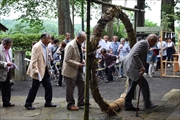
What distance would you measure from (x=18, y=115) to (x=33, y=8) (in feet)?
67.8

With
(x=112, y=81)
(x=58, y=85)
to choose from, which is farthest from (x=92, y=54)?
(x=112, y=81)

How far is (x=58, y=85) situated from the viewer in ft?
40.0

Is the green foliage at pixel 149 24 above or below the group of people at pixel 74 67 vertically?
above

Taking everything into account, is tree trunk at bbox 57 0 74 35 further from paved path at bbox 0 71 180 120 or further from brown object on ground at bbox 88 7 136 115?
brown object on ground at bbox 88 7 136 115

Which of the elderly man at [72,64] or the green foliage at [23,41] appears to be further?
the green foliage at [23,41]

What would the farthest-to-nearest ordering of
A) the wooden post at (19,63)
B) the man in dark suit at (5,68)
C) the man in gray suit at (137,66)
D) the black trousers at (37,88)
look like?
the wooden post at (19,63) < the man in dark suit at (5,68) < the black trousers at (37,88) < the man in gray suit at (137,66)

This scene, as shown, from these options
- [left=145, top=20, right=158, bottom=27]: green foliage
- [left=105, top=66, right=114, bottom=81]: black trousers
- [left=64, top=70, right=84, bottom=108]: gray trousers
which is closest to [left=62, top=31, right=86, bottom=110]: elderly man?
[left=64, top=70, right=84, bottom=108]: gray trousers

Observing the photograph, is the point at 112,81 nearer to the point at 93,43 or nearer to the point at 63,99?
the point at 63,99

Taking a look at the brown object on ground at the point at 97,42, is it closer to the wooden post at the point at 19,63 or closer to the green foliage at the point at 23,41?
the wooden post at the point at 19,63

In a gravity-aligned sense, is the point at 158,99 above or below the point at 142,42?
below

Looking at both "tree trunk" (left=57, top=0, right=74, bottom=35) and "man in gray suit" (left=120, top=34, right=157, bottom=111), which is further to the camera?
"tree trunk" (left=57, top=0, right=74, bottom=35)

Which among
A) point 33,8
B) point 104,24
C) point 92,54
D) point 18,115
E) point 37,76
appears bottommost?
point 18,115

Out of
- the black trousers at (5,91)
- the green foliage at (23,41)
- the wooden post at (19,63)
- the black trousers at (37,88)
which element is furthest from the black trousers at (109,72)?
the black trousers at (5,91)

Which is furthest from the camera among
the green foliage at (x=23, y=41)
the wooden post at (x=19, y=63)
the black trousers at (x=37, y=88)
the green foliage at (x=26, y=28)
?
the green foliage at (x=26, y=28)
